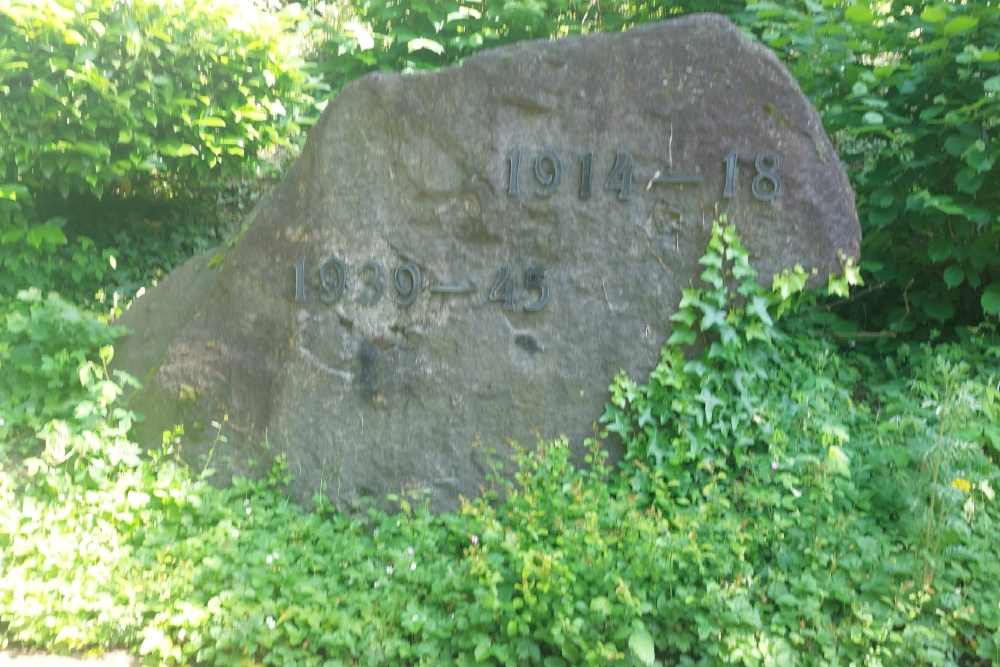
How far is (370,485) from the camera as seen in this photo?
13.4 ft

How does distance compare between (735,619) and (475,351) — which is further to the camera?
(475,351)

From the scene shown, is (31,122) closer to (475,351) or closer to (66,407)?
(66,407)

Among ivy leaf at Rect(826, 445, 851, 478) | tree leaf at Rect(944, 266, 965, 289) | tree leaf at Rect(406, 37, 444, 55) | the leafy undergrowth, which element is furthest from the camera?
tree leaf at Rect(406, 37, 444, 55)

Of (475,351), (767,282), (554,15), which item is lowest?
(475,351)

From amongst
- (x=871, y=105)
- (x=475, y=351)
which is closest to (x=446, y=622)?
(x=475, y=351)

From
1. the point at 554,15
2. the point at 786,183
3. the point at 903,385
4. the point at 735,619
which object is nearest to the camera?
the point at 735,619

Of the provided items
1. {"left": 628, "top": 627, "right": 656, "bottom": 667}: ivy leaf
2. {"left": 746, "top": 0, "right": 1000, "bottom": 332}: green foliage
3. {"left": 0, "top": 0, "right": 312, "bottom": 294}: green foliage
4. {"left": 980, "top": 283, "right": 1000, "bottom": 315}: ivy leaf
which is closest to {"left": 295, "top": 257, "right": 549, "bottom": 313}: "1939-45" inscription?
{"left": 628, "top": 627, "right": 656, "bottom": 667}: ivy leaf

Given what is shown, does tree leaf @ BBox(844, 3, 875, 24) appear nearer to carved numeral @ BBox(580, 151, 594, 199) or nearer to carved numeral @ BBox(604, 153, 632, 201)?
carved numeral @ BBox(604, 153, 632, 201)

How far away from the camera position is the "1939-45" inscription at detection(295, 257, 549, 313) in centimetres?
412

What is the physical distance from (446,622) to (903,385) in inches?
120

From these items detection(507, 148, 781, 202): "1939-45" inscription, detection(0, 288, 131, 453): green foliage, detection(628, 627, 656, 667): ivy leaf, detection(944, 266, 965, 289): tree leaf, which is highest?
detection(507, 148, 781, 202): "1939-45" inscription

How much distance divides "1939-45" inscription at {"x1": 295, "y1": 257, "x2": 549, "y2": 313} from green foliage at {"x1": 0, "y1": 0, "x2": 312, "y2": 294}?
190 cm

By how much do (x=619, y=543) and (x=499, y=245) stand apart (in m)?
1.69

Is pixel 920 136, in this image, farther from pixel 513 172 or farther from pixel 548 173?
pixel 513 172
